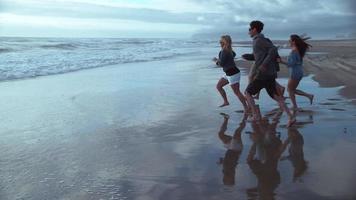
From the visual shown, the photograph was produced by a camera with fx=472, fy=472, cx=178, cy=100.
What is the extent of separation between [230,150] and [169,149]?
2.51ft

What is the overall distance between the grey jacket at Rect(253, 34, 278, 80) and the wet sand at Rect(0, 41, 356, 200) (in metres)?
0.80

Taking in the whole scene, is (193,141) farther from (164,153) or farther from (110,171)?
(110,171)

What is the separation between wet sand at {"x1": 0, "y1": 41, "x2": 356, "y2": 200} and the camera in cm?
442

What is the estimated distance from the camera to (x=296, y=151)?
5730mm

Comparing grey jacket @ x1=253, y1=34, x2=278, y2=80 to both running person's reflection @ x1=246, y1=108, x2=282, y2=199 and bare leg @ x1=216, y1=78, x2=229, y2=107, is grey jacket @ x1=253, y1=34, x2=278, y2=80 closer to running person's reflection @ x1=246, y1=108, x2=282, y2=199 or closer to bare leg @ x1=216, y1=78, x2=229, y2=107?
running person's reflection @ x1=246, y1=108, x2=282, y2=199

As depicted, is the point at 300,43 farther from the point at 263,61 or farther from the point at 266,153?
the point at 266,153

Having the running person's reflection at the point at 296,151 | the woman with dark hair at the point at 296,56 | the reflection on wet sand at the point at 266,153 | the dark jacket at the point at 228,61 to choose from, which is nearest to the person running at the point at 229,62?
the dark jacket at the point at 228,61

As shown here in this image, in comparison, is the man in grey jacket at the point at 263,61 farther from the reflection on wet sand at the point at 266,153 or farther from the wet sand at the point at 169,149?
the wet sand at the point at 169,149

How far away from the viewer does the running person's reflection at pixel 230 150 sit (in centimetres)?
481

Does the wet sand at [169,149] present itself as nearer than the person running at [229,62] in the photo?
Yes

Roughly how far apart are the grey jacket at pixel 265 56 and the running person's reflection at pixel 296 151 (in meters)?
0.97

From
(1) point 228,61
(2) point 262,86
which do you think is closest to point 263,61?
(2) point 262,86

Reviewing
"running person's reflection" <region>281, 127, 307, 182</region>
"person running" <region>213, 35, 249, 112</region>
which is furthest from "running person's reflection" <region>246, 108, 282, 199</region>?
"person running" <region>213, 35, 249, 112</region>

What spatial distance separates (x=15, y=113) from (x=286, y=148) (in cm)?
528
